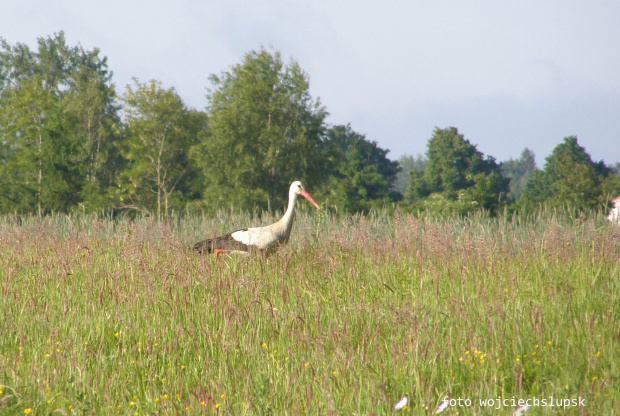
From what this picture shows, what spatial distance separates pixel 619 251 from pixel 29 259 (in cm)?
709

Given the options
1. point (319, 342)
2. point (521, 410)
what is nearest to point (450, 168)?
point (319, 342)

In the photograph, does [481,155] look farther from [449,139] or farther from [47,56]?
[47,56]

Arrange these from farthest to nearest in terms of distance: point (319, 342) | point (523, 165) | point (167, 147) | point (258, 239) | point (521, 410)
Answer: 1. point (523, 165)
2. point (167, 147)
3. point (258, 239)
4. point (319, 342)
5. point (521, 410)

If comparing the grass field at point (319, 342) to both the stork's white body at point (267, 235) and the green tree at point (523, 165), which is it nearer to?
the stork's white body at point (267, 235)

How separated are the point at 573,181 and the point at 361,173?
84.3 ft

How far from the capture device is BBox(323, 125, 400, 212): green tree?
57.1 m

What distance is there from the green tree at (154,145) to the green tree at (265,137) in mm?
5599

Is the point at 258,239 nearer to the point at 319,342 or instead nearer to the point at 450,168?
the point at 319,342

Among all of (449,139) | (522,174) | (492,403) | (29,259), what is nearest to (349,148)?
(449,139)

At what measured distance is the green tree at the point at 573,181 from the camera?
40.8m

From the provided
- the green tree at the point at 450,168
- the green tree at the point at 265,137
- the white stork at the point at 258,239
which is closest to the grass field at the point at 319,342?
the white stork at the point at 258,239

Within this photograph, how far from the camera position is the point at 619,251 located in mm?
6602

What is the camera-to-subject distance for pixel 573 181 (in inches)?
1731

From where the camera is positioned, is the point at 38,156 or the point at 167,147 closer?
the point at 38,156
